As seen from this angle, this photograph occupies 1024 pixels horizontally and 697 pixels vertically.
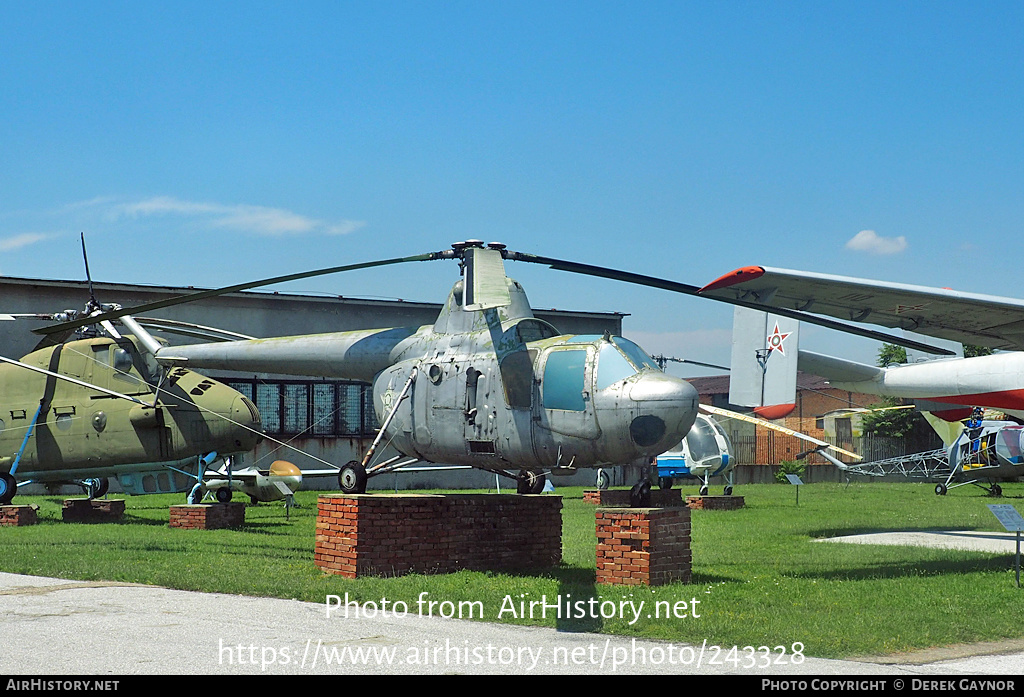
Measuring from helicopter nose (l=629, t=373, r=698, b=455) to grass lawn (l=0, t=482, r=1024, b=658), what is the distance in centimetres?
152

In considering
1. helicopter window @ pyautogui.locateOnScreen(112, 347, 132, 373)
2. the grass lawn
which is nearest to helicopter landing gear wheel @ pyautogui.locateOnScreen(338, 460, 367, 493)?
the grass lawn

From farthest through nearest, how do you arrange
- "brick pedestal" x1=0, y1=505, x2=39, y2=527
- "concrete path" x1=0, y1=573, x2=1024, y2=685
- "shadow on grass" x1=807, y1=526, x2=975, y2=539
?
"shadow on grass" x1=807, y1=526, x2=975, y2=539
"brick pedestal" x1=0, y1=505, x2=39, y2=527
"concrete path" x1=0, y1=573, x2=1024, y2=685

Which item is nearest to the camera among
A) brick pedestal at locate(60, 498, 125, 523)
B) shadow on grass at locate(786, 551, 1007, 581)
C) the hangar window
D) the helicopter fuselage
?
shadow on grass at locate(786, 551, 1007, 581)

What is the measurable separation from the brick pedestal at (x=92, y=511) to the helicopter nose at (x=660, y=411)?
41.8 ft

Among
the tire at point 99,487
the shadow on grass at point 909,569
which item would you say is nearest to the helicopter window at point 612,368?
the shadow on grass at point 909,569

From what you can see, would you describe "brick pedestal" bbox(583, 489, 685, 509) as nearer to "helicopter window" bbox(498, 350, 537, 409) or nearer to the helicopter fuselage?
"helicopter window" bbox(498, 350, 537, 409)

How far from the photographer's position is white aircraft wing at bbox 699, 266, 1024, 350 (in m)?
11.4

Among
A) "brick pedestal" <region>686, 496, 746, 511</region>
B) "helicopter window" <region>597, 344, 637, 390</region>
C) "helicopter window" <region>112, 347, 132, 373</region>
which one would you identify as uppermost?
"helicopter window" <region>112, 347, 132, 373</region>

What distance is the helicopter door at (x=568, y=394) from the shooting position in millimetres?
10672

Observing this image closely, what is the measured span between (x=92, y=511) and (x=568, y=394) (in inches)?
A: 490

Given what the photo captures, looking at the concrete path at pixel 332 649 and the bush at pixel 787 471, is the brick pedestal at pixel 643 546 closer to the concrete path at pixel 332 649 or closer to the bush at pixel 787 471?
the concrete path at pixel 332 649

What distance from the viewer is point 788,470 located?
4297 cm

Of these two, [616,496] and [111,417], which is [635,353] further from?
[616,496]
